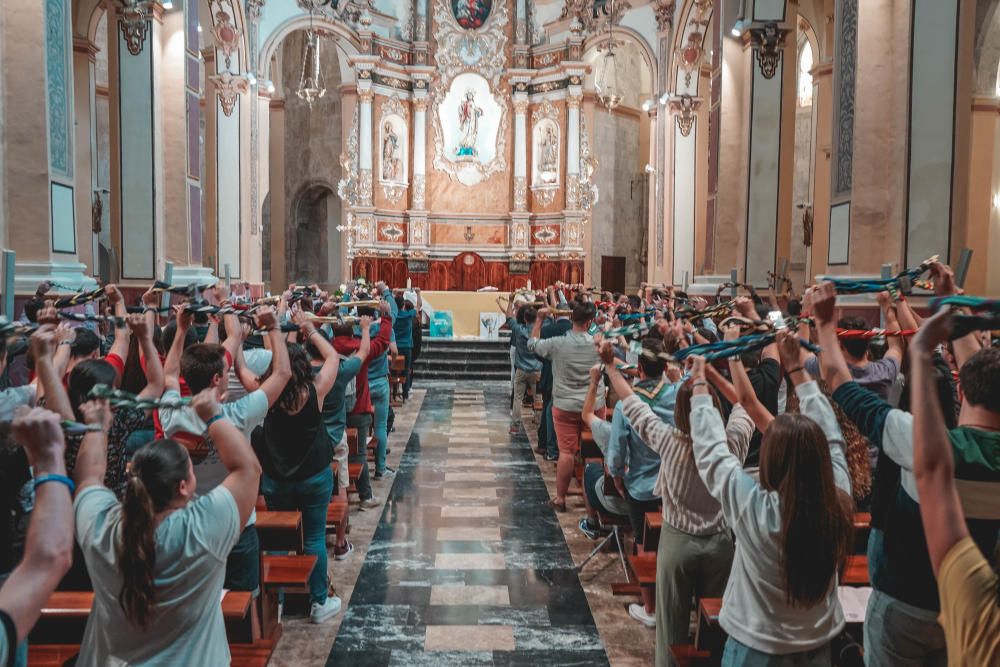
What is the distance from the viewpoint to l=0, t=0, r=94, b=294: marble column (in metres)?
7.30

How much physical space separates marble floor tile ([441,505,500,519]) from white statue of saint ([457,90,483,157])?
1704cm

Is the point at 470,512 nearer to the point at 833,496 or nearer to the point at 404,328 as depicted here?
the point at 833,496

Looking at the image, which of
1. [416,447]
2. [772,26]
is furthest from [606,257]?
[416,447]

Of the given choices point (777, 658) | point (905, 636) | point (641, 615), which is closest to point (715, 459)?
point (777, 658)

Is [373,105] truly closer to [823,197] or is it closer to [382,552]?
[823,197]

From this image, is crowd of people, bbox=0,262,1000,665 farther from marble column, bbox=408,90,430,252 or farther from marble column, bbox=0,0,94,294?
marble column, bbox=408,90,430,252

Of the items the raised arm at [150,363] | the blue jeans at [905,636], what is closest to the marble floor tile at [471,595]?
the raised arm at [150,363]

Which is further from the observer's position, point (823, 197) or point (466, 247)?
point (466, 247)

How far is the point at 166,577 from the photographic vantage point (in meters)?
2.30

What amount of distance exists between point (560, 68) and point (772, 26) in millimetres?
11721

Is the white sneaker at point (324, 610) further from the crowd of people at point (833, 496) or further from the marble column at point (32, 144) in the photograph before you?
the marble column at point (32, 144)

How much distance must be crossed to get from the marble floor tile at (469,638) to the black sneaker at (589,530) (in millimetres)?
1819

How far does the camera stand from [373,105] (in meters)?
22.1

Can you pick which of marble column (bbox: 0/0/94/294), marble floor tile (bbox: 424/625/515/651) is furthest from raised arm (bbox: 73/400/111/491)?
marble column (bbox: 0/0/94/294)
